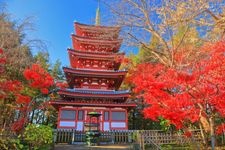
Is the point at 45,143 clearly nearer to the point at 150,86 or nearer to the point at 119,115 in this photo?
the point at 150,86

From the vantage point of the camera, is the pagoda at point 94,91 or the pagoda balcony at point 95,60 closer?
the pagoda at point 94,91

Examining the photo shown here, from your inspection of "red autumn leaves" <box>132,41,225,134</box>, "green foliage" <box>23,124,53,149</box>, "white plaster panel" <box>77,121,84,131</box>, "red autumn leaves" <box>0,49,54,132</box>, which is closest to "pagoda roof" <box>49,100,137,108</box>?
"white plaster panel" <box>77,121,84,131</box>

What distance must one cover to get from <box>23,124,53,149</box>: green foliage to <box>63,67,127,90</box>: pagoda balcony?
37.3 ft

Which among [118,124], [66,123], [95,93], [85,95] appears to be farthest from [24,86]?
[118,124]

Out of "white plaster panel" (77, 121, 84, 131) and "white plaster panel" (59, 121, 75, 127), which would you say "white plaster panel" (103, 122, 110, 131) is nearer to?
"white plaster panel" (77, 121, 84, 131)

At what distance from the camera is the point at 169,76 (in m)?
11.2

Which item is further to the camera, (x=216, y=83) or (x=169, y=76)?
(x=169, y=76)

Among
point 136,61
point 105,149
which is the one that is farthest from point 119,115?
point 136,61

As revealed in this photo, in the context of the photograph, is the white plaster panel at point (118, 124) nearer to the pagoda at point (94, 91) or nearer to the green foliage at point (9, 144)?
the pagoda at point (94, 91)

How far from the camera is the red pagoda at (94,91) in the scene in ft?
68.6

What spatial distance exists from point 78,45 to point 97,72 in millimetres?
5121

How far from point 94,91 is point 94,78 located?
143 cm

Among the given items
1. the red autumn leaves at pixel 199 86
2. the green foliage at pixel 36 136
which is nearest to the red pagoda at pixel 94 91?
the red autumn leaves at pixel 199 86

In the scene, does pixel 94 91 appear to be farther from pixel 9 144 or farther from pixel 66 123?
pixel 9 144
